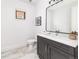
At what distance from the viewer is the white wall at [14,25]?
3.07 meters

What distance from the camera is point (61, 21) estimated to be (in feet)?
6.84

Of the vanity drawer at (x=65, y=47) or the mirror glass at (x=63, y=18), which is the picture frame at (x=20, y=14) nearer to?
the mirror glass at (x=63, y=18)

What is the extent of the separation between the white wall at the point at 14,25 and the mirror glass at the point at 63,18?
145 cm

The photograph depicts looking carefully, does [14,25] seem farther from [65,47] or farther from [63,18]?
[65,47]

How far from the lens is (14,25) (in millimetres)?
3355

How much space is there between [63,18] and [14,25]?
2.34m

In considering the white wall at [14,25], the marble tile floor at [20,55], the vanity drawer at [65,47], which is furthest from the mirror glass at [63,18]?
the white wall at [14,25]

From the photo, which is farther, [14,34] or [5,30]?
[14,34]

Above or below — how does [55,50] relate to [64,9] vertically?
below

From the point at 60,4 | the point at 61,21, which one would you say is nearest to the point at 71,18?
the point at 61,21

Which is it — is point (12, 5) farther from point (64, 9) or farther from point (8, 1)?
point (64, 9)

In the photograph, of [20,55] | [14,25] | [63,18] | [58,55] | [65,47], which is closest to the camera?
[65,47]

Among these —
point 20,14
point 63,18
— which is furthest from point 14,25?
point 63,18

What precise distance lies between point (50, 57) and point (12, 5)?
2.87 m
